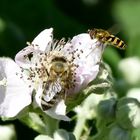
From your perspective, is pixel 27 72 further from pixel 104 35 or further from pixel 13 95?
pixel 104 35

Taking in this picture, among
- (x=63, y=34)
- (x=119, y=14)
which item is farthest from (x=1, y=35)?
(x=119, y=14)

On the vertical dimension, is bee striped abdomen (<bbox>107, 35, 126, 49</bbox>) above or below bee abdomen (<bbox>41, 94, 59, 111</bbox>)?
above

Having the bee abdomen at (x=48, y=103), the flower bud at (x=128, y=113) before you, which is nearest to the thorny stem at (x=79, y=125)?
the flower bud at (x=128, y=113)

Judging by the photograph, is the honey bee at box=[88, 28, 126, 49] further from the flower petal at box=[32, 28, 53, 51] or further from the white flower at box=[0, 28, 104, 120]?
the flower petal at box=[32, 28, 53, 51]

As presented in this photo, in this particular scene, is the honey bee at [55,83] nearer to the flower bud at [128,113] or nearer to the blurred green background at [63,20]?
the flower bud at [128,113]

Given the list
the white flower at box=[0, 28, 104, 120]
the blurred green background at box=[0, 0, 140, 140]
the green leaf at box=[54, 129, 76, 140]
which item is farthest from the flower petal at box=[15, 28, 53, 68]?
the blurred green background at box=[0, 0, 140, 140]

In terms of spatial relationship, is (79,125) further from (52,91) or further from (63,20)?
(63,20)
